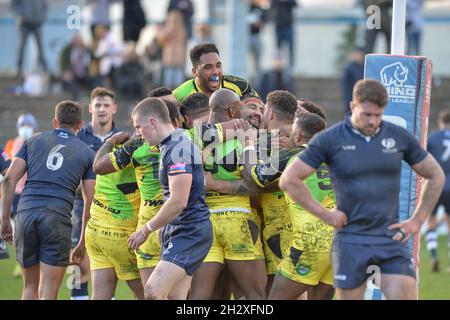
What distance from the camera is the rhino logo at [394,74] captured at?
10.5 metres

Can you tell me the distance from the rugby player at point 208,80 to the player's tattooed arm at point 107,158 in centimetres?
105

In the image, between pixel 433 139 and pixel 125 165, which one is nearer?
pixel 125 165

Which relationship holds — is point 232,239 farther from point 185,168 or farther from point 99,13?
point 99,13

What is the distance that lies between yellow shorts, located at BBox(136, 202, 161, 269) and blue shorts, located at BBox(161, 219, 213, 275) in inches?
22.6

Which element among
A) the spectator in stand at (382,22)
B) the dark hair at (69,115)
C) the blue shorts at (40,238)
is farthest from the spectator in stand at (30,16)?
the blue shorts at (40,238)

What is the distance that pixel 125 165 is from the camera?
10172 millimetres

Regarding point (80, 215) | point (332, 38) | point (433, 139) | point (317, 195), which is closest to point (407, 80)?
point (317, 195)

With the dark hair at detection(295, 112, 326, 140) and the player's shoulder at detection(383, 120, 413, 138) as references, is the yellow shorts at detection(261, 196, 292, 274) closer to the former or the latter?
the dark hair at detection(295, 112, 326, 140)

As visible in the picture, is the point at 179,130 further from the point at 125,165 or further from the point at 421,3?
the point at 421,3

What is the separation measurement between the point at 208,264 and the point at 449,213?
8.69 metres

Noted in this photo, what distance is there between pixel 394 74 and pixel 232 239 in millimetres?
2224

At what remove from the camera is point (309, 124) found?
9.97 m

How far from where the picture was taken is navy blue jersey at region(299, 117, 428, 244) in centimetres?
852

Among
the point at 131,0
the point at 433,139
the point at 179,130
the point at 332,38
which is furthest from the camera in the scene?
the point at 332,38
